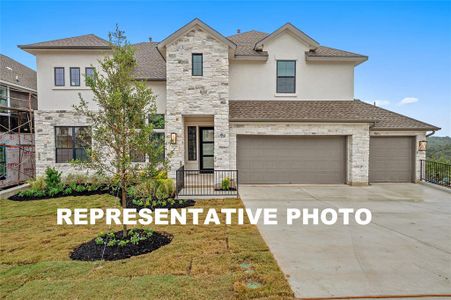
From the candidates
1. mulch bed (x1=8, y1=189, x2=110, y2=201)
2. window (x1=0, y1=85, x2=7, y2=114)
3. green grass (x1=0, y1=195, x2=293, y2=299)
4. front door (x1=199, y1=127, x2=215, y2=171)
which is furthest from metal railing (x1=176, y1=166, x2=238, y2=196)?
window (x1=0, y1=85, x2=7, y2=114)

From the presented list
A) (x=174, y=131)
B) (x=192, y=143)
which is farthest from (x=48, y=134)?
(x=192, y=143)

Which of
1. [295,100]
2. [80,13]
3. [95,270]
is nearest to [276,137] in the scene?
[295,100]

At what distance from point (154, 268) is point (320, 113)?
10.8 meters

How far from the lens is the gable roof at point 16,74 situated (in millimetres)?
15517

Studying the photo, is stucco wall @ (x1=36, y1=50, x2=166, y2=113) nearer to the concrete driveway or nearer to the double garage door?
the double garage door

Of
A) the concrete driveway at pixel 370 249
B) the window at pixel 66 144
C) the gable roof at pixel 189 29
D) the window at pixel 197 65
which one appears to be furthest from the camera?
the window at pixel 66 144

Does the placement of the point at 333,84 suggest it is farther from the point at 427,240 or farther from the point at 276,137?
the point at 427,240

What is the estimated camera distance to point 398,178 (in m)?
13.2

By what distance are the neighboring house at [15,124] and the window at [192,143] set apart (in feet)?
28.4

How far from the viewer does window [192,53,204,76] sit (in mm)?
11836

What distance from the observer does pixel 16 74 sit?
16656 millimetres

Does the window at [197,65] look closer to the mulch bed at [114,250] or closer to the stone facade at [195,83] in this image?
the stone facade at [195,83]

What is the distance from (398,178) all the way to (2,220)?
1656 cm

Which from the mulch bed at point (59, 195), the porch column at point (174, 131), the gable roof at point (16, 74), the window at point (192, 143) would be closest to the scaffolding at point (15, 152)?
the gable roof at point (16, 74)
